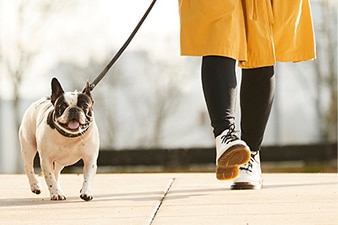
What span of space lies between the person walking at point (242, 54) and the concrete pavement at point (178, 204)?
0.24 m

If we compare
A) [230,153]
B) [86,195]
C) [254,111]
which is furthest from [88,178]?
[254,111]

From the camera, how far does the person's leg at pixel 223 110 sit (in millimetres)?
4133

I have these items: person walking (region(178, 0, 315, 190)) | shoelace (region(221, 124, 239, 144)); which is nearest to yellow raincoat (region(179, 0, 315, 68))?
person walking (region(178, 0, 315, 190))

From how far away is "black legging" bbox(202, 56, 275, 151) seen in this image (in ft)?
14.0

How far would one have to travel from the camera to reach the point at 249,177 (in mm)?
4797

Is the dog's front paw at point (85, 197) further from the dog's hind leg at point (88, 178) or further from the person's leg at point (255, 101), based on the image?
the person's leg at point (255, 101)

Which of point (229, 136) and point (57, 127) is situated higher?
point (57, 127)

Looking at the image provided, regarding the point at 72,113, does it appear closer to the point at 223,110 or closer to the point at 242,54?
the point at 223,110

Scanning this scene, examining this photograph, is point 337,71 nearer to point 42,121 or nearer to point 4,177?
point 4,177

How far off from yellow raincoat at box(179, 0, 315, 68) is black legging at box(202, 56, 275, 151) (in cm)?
8

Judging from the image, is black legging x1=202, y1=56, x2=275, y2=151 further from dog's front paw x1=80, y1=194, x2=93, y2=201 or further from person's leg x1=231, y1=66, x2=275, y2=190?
dog's front paw x1=80, y1=194, x2=93, y2=201

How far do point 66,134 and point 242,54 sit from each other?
3.31 feet

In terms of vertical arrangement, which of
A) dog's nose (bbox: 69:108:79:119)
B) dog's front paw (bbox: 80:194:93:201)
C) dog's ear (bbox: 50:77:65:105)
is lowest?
dog's front paw (bbox: 80:194:93:201)

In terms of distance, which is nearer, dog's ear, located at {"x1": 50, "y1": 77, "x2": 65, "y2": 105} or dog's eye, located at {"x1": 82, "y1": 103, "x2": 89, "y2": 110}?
dog's eye, located at {"x1": 82, "y1": 103, "x2": 89, "y2": 110}
